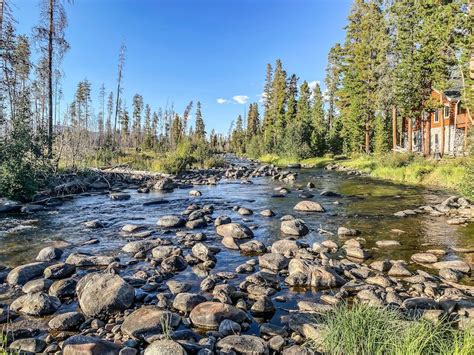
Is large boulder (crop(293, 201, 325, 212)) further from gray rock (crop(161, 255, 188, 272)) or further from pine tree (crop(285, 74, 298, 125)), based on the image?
pine tree (crop(285, 74, 298, 125))

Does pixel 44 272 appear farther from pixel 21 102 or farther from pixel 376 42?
pixel 376 42

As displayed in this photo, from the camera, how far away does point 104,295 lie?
548cm

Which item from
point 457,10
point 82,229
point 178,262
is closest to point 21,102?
point 82,229

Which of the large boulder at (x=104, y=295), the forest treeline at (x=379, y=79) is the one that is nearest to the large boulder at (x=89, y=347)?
the large boulder at (x=104, y=295)

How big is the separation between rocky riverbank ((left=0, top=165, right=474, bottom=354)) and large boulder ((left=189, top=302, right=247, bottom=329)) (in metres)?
0.02

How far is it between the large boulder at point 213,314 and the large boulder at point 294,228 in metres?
5.25

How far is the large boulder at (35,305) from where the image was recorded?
17.3 feet

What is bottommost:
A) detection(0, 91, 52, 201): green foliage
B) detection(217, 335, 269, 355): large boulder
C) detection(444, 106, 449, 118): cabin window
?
detection(217, 335, 269, 355): large boulder

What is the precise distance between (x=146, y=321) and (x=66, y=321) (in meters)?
1.29

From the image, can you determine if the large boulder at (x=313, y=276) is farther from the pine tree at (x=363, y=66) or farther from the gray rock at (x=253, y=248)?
the pine tree at (x=363, y=66)

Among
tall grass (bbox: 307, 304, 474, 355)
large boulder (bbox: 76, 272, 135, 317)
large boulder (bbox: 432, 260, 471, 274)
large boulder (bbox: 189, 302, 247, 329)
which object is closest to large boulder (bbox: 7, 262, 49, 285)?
large boulder (bbox: 76, 272, 135, 317)

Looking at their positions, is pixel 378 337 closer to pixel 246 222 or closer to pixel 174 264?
pixel 174 264

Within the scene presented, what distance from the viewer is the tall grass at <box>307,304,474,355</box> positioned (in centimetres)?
314

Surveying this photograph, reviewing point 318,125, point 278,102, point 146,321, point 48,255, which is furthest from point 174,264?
point 278,102
